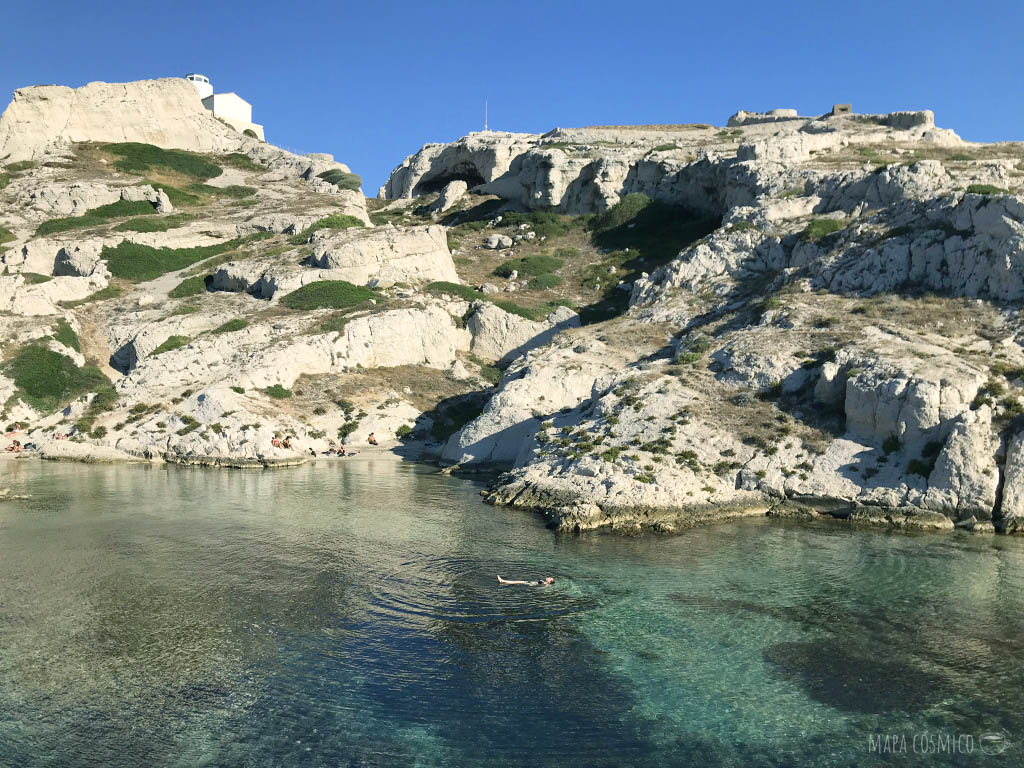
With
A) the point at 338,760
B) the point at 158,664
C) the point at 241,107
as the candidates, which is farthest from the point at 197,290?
the point at 241,107

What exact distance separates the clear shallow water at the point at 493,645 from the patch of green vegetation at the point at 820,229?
29.2 m

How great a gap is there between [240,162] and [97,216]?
33.0 meters

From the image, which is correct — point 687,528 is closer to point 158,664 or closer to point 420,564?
point 420,564

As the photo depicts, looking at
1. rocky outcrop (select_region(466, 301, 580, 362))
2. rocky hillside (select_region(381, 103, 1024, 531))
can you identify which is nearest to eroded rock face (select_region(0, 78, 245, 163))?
rocky outcrop (select_region(466, 301, 580, 362))

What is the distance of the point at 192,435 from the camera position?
153ft

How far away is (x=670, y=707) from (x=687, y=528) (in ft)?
52.9

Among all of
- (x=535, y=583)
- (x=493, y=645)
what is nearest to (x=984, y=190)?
(x=535, y=583)

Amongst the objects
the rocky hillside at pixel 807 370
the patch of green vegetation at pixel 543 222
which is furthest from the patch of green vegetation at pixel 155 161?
the rocky hillside at pixel 807 370

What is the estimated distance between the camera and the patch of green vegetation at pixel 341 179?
11125cm

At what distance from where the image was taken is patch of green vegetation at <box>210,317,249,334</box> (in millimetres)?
58125

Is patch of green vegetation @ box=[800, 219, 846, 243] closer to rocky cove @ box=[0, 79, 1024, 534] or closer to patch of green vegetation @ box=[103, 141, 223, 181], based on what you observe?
rocky cove @ box=[0, 79, 1024, 534]

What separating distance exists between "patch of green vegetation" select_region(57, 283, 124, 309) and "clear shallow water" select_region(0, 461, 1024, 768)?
42231 millimetres

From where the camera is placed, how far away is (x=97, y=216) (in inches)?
3285

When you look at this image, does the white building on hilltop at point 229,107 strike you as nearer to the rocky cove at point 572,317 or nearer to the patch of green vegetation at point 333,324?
the rocky cove at point 572,317
